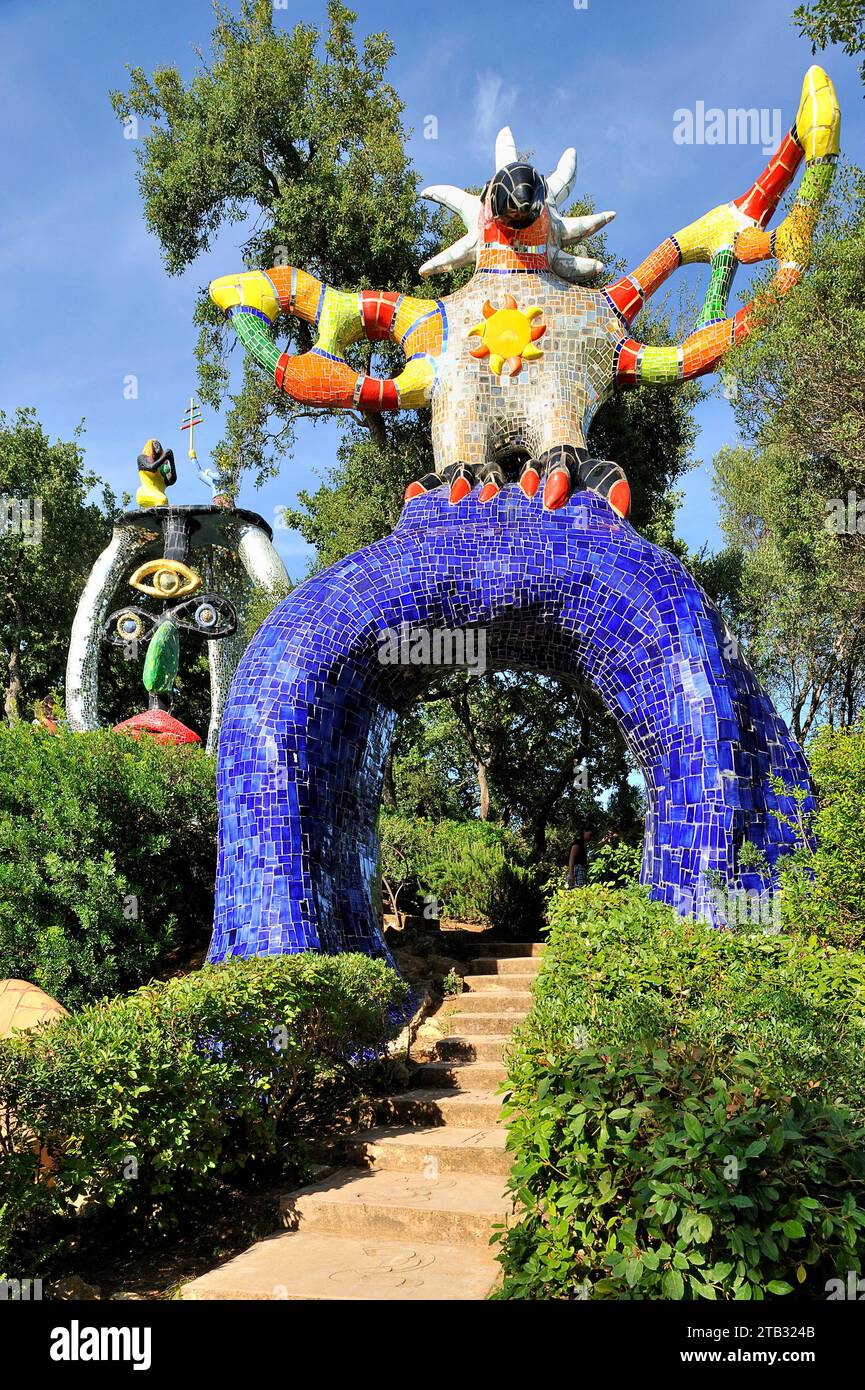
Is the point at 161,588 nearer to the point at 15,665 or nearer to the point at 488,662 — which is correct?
the point at 488,662

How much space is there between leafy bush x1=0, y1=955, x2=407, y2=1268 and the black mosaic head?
568 cm

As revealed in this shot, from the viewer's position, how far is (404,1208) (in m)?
4.59

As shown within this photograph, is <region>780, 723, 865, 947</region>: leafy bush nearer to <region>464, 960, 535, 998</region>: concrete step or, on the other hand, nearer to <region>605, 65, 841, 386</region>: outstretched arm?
<region>464, 960, 535, 998</region>: concrete step

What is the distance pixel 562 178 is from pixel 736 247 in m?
1.61

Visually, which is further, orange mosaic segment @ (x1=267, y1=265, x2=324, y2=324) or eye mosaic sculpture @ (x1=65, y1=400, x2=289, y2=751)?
eye mosaic sculpture @ (x1=65, y1=400, x2=289, y2=751)

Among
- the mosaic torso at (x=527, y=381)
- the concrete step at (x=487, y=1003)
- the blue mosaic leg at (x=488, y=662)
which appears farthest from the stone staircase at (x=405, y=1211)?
the mosaic torso at (x=527, y=381)

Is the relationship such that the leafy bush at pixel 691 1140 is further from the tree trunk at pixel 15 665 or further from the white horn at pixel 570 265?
the tree trunk at pixel 15 665

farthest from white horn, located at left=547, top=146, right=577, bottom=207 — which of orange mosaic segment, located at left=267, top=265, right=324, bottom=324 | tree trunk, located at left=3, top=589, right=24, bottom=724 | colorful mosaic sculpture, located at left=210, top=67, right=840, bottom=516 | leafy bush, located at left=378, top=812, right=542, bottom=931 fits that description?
tree trunk, located at left=3, top=589, right=24, bottom=724

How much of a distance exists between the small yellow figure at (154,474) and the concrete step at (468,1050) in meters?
8.57

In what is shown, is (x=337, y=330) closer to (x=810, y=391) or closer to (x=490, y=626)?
(x=490, y=626)

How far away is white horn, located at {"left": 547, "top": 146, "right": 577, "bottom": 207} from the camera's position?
853 cm

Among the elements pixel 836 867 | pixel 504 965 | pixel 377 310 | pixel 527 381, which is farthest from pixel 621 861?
pixel 377 310

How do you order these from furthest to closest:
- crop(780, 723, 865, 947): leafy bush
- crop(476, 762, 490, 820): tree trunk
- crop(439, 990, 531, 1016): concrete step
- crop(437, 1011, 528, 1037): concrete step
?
1. crop(476, 762, 490, 820): tree trunk
2. crop(439, 990, 531, 1016): concrete step
3. crop(437, 1011, 528, 1037): concrete step
4. crop(780, 723, 865, 947): leafy bush

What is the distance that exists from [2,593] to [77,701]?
33.5 feet
